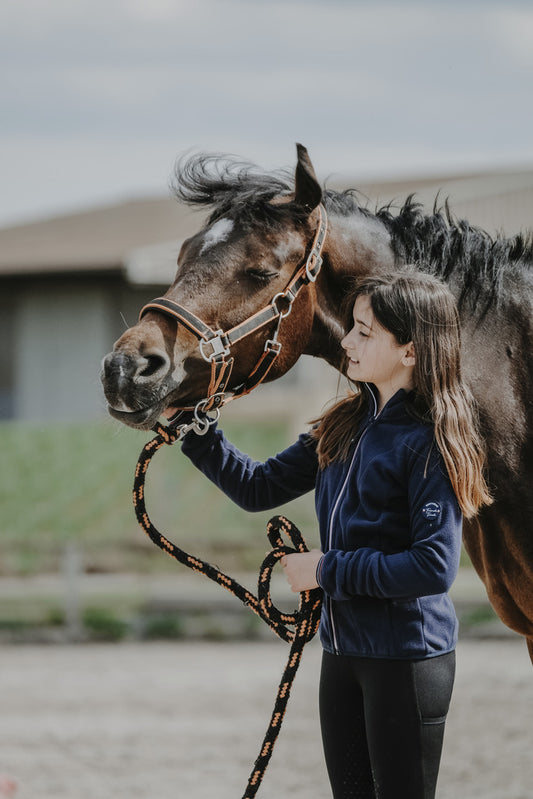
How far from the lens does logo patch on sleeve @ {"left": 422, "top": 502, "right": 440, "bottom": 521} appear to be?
1.83 metres

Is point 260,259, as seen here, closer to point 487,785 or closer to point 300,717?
point 487,785

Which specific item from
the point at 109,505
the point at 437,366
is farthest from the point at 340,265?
the point at 109,505

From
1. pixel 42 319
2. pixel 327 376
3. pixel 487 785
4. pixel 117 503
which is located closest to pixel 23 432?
pixel 117 503

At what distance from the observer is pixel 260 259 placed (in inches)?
84.7

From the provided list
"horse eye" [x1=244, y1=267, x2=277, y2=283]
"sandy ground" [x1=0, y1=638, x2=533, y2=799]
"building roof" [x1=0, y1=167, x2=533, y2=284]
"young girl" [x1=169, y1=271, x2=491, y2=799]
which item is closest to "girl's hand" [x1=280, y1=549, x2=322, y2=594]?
"young girl" [x1=169, y1=271, x2=491, y2=799]

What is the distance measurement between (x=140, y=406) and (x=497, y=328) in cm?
91

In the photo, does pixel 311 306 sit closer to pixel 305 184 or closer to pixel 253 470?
pixel 305 184

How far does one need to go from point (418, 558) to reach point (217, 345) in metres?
0.65

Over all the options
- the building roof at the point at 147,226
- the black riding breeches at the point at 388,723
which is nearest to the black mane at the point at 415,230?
the black riding breeches at the point at 388,723

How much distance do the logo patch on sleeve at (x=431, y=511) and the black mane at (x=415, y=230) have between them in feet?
2.16

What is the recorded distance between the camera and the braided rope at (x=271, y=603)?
2.03 metres

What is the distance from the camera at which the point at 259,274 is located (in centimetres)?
215

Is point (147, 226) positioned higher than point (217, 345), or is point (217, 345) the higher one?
point (147, 226)

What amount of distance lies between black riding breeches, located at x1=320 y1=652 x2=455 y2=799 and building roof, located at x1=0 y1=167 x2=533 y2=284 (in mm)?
7005
